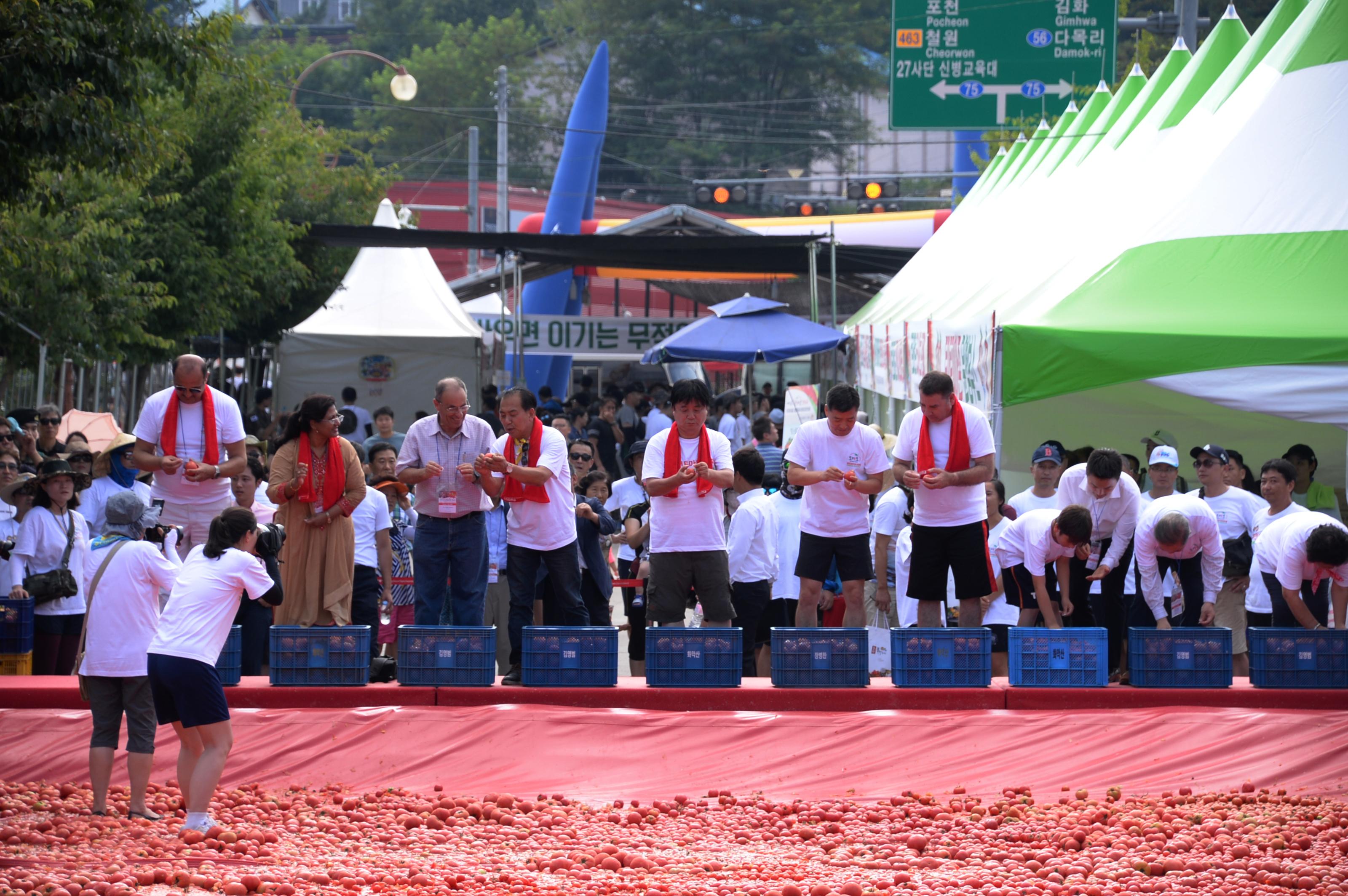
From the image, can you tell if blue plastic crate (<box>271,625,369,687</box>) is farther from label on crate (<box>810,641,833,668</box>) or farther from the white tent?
the white tent

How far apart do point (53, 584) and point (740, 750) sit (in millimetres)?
3912

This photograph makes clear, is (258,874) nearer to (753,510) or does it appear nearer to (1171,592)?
(753,510)

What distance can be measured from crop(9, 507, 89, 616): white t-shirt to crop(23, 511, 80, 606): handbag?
54mm

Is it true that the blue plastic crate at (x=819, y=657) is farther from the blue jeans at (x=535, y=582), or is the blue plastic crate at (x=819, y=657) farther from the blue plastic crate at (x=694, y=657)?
the blue jeans at (x=535, y=582)

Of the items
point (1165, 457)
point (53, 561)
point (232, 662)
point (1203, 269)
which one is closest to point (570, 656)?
point (232, 662)

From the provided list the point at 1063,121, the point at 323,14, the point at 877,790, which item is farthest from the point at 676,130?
the point at 877,790

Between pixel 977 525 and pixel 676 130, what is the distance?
5357cm

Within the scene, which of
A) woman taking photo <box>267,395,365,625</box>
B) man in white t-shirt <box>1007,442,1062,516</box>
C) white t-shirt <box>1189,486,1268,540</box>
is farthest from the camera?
man in white t-shirt <box>1007,442,1062,516</box>

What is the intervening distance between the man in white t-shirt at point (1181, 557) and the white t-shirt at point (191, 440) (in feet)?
17.1

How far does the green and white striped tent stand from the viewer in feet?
31.4

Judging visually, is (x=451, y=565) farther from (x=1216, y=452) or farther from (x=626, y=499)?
(x=1216, y=452)

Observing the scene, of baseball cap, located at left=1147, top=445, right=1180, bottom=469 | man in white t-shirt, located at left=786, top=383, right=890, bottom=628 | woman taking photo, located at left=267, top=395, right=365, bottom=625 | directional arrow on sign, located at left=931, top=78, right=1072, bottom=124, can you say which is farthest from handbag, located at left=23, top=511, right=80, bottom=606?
directional arrow on sign, located at left=931, top=78, right=1072, bottom=124

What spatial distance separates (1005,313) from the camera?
10672mm

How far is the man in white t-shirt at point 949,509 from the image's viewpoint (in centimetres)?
844
